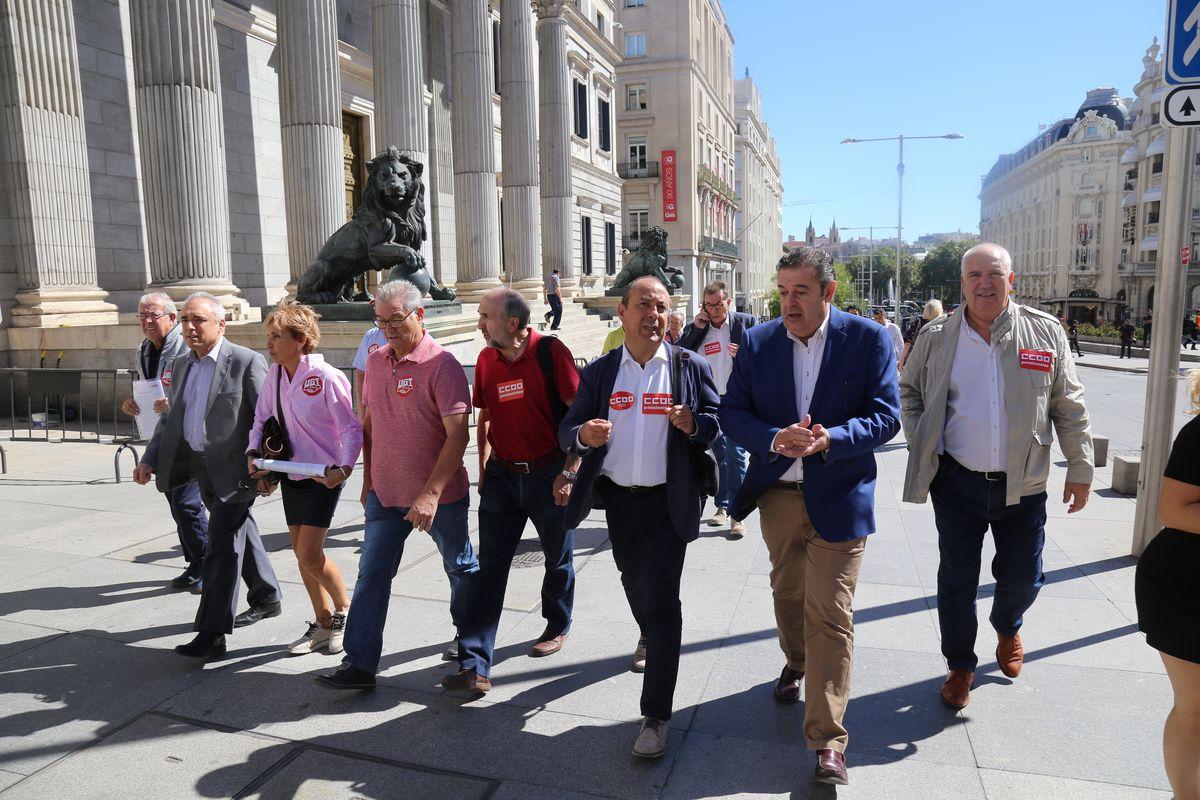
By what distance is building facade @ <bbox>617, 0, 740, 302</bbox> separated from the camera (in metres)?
55.1

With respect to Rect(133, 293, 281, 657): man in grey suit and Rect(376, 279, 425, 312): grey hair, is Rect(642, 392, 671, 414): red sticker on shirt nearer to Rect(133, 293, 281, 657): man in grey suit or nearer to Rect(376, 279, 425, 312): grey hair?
Rect(376, 279, 425, 312): grey hair

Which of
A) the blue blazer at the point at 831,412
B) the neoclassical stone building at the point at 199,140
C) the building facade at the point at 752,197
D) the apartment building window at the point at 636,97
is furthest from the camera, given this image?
the building facade at the point at 752,197

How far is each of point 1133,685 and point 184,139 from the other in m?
13.1

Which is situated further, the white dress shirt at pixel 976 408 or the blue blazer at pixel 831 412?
the white dress shirt at pixel 976 408

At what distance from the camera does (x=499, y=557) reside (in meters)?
4.17

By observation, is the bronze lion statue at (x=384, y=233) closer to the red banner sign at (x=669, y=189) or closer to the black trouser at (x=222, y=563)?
the black trouser at (x=222, y=563)

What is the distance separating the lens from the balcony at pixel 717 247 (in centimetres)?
6009

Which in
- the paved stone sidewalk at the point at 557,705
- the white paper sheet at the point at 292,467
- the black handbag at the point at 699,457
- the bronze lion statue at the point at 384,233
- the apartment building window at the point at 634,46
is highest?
the apartment building window at the point at 634,46

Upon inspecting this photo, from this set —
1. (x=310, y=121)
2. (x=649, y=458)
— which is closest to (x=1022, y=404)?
(x=649, y=458)

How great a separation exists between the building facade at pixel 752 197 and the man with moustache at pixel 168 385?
245 feet

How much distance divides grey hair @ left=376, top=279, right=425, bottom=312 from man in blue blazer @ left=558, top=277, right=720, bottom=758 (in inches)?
39.0

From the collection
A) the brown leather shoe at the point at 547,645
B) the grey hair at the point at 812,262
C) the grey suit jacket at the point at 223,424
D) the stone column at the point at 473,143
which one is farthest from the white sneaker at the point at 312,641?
the stone column at the point at 473,143

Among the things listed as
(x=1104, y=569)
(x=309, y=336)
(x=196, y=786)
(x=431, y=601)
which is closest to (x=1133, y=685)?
(x=1104, y=569)

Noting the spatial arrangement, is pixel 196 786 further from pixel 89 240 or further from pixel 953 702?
pixel 89 240
